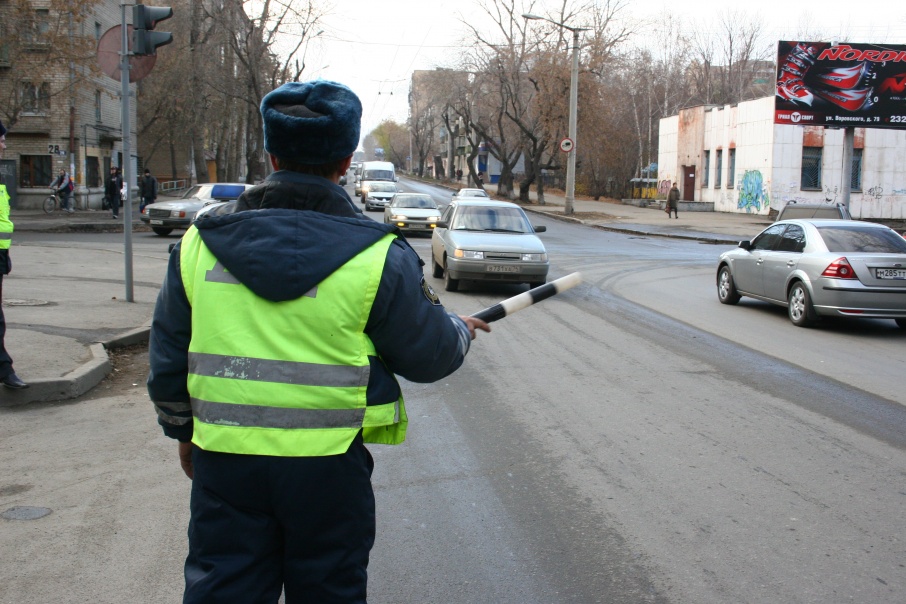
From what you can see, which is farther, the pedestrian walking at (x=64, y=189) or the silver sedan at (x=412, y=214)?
the pedestrian walking at (x=64, y=189)

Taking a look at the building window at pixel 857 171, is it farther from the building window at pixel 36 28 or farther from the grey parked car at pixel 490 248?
the building window at pixel 36 28

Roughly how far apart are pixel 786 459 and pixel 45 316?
27.6 ft

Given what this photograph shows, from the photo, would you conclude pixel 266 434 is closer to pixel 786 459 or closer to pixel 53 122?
pixel 786 459

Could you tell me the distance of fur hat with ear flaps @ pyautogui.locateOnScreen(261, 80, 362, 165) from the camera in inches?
92.7

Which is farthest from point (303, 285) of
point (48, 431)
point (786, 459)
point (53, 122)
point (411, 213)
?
point (53, 122)

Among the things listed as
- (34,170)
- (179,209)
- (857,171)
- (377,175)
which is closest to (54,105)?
(34,170)

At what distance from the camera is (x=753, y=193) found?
148ft

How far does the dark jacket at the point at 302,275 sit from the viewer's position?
2170 millimetres

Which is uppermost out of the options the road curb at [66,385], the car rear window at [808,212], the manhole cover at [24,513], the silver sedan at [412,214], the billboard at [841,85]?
the billboard at [841,85]

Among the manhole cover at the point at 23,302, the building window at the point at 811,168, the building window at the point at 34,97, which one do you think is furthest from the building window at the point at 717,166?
the manhole cover at the point at 23,302

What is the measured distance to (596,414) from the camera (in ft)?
23.1

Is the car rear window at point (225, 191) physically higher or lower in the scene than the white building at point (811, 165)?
lower

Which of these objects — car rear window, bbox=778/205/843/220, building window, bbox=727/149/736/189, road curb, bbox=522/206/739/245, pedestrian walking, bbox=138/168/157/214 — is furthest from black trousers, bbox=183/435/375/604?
building window, bbox=727/149/736/189

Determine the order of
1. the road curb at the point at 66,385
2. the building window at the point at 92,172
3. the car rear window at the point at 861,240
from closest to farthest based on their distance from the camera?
the road curb at the point at 66,385 < the car rear window at the point at 861,240 < the building window at the point at 92,172
